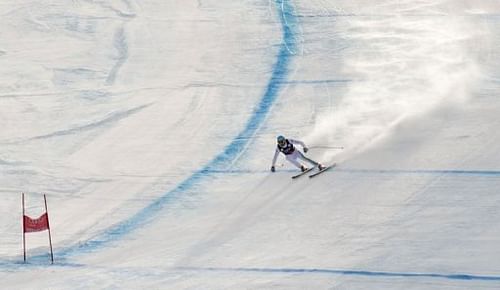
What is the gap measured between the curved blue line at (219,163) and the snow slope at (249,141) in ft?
0.14

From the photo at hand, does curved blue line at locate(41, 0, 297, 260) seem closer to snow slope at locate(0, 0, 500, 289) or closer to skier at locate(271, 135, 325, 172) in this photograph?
snow slope at locate(0, 0, 500, 289)

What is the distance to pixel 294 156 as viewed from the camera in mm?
17047

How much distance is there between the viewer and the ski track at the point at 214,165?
15.2m

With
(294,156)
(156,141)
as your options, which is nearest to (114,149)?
(156,141)

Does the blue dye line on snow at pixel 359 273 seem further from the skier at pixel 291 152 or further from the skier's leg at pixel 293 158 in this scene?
the skier's leg at pixel 293 158

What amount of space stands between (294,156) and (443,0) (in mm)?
12453

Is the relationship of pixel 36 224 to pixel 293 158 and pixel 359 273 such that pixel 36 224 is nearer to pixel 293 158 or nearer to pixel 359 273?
pixel 359 273

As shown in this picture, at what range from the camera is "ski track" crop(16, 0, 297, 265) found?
597 inches

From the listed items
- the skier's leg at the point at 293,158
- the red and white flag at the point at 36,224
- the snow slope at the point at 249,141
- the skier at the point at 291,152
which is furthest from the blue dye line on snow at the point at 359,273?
the skier's leg at the point at 293,158

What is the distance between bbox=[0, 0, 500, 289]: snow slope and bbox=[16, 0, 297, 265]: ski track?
43mm

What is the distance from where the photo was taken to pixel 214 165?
18.2m

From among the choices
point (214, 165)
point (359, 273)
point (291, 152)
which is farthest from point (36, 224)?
point (214, 165)

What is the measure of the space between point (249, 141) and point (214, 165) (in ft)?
4.20

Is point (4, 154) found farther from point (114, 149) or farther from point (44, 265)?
point (44, 265)
